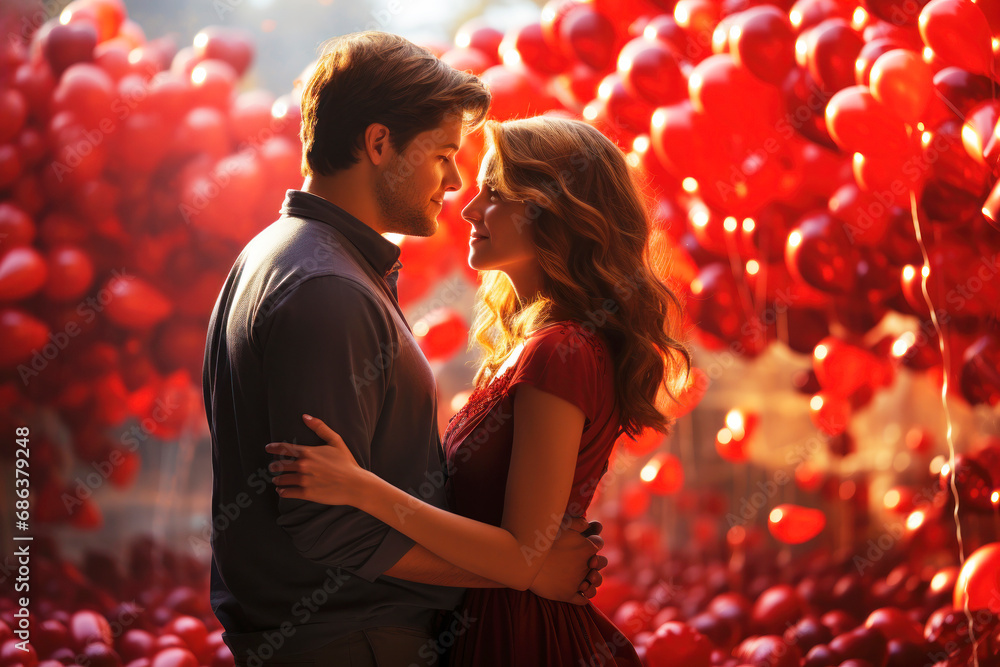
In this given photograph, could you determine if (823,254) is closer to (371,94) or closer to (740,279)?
(740,279)

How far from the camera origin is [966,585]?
163cm

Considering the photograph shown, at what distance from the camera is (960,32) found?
146cm

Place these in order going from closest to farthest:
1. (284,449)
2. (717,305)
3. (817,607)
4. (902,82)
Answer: (284,449) < (902,82) < (717,305) < (817,607)

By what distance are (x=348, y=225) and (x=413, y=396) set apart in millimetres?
246

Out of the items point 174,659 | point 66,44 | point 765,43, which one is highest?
point 66,44

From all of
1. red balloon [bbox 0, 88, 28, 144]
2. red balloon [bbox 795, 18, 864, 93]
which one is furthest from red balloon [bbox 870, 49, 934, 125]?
red balloon [bbox 0, 88, 28, 144]

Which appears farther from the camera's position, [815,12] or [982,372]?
[815,12]

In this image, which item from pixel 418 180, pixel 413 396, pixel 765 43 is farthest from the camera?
pixel 765 43

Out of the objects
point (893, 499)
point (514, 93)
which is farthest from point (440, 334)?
point (893, 499)

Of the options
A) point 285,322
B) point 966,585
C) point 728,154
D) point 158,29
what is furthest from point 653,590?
point 158,29

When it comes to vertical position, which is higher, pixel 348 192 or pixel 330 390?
pixel 348 192

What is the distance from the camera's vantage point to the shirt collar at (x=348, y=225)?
3.40ft

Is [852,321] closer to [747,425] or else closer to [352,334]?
[747,425]

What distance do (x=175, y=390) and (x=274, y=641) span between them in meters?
1.39
